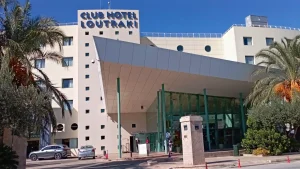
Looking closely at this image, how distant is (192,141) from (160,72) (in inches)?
344

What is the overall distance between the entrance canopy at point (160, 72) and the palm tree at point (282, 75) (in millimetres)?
2522

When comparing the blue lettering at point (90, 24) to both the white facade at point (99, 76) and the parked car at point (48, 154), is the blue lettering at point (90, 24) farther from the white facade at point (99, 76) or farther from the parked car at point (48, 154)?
the parked car at point (48, 154)

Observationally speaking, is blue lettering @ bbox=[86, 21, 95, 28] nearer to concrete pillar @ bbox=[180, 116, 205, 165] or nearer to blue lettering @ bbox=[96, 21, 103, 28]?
blue lettering @ bbox=[96, 21, 103, 28]

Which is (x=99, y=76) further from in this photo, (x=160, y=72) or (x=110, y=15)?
(x=110, y=15)

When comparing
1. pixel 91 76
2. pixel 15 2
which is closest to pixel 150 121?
pixel 91 76

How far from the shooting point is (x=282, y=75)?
1029 inches

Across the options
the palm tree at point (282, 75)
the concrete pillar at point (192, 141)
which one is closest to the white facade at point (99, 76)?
the palm tree at point (282, 75)

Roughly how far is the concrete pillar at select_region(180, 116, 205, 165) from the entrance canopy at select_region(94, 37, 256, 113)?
→ 23.2 ft

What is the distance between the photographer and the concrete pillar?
17.6 metres

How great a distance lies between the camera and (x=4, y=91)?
505 inches

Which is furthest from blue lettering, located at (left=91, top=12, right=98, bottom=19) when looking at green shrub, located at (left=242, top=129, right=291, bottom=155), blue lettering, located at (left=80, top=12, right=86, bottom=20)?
green shrub, located at (left=242, top=129, right=291, bottom=155)

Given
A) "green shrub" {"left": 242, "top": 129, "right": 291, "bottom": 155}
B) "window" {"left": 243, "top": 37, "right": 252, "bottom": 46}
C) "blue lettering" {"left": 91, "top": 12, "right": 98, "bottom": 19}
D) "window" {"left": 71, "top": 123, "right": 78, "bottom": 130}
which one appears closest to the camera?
"green shrub" {"left": 242, "top": 129, "right": 291, "bottom": 155}

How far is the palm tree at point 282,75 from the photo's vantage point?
2481cm

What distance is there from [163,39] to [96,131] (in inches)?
620
